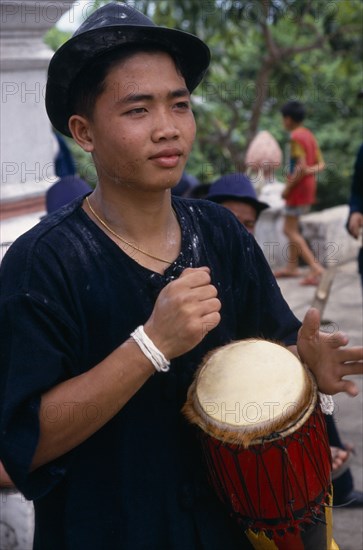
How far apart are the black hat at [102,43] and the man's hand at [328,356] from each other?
626 mm

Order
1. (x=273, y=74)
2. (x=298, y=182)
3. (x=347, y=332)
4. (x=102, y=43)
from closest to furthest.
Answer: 1. (x=102, y=43)
2. (x=347, y=332)
3. (x=298, y=182)
4. (x=273, y=74)

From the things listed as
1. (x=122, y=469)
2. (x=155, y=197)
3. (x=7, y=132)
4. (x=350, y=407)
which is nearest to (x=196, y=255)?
(x=155, y=197)

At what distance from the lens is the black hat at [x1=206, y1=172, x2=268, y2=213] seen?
3.80m

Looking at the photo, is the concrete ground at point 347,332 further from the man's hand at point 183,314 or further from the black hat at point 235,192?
the man's hand at point 183,314

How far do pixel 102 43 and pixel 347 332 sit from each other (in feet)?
16.1

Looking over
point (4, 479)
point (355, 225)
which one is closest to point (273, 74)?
point (355, 225)

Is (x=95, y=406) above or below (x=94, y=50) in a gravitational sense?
below

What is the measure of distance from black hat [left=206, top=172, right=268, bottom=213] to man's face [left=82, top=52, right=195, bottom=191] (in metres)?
2.00

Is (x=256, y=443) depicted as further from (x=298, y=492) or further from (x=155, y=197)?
(x=155, y=197)

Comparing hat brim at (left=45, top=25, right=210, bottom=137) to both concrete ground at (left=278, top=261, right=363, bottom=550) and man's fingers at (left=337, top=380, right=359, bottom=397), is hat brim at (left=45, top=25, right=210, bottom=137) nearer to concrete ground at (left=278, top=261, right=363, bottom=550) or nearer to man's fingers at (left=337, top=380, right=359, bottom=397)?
man's fingers at (left=337, top=380, right=359, bottom=397)

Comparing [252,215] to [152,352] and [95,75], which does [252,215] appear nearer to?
[95,75]

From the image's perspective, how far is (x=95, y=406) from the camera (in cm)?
163

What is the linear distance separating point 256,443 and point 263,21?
292 inches

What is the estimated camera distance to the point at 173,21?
24.4 feet
